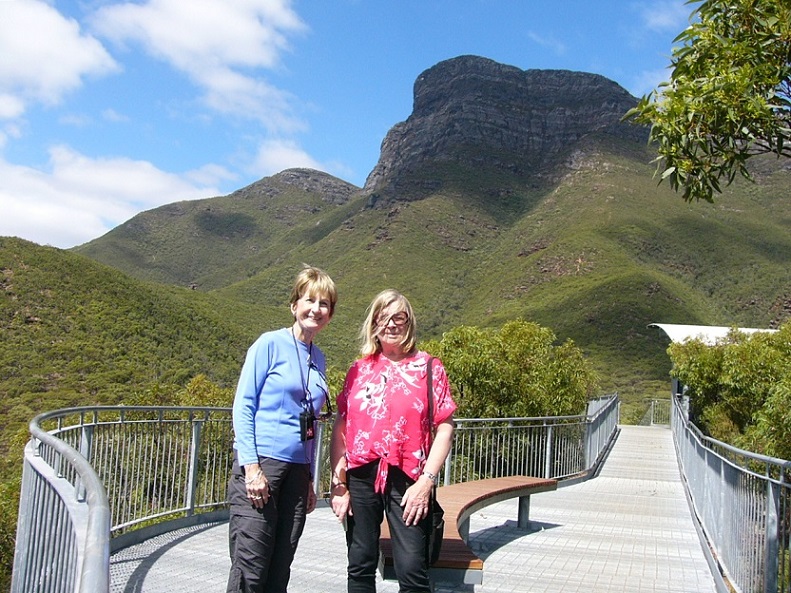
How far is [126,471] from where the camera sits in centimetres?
648

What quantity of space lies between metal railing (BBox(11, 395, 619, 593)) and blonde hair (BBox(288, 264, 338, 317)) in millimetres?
1193

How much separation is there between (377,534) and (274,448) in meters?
0.60

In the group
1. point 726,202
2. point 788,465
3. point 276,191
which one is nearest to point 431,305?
point 726,202

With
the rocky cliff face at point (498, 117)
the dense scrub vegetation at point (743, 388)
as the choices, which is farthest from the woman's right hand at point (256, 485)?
the rocky cliff face at point (498, 117)

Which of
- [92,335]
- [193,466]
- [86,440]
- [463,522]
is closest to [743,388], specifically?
[463,522]

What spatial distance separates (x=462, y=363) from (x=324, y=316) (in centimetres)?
1267

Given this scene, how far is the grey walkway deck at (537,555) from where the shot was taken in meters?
5.52

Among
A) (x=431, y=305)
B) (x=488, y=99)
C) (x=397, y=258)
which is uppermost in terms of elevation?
(x=488, y=99)

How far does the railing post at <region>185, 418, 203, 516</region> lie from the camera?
7.39m

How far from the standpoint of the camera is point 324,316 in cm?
364

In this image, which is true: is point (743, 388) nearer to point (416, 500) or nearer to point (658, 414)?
point (658, 414)

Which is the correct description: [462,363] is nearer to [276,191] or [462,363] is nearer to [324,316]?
[324,316]

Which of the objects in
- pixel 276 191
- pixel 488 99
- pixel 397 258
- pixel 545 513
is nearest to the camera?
pixel 545 513

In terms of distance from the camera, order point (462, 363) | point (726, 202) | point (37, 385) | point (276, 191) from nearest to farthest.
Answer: point (462, 363) < point (37, 385) < point (726, 202) < point (276, 191)
